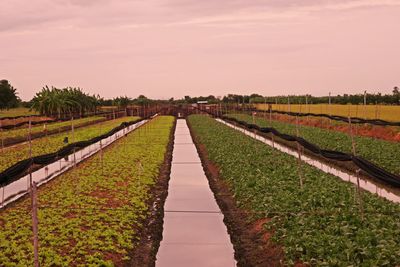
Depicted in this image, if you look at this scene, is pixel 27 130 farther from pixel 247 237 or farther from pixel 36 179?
pixel 247 237

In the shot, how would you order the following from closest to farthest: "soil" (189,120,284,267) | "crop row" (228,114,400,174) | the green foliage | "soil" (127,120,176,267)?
"soil" (189,120,284,267)
"soil" (127,120,176,267)
"crop row" (228,114,400,174)
the green foliage

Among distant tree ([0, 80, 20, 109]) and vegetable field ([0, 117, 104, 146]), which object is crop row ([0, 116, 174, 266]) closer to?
vegetable field ([0, 117, 104, 146])

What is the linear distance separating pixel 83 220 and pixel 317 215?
574 centimetres

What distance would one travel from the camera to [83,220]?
11406 mm

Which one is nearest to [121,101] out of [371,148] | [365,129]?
[365,129]

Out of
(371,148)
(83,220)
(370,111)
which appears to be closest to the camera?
(83,220)

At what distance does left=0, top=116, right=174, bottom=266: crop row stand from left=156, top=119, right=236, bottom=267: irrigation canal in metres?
0.81

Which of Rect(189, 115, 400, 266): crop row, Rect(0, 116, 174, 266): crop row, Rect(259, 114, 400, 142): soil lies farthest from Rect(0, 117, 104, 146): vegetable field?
Rect(259, 114, 400, 142): soil

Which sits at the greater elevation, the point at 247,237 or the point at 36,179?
the point at 36,179

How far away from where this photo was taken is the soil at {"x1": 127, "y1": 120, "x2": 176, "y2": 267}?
31.3 ft

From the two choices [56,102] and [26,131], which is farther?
[56,102]

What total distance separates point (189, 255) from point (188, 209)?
4.18 metres

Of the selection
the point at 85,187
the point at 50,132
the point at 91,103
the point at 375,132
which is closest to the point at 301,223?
the point at 85,187

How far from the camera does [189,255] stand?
9.88 meters
